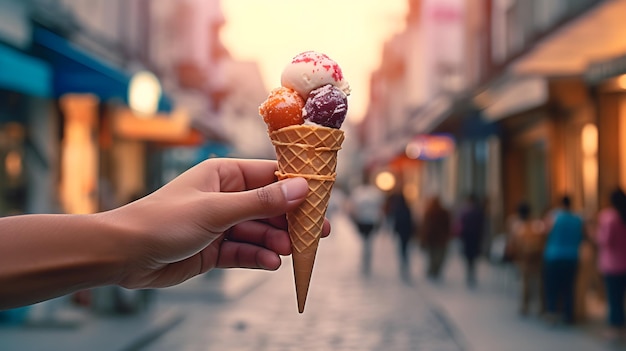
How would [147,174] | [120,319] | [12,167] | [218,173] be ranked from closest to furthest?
[218,173]
[120,319]
[12,167]
[147,174]

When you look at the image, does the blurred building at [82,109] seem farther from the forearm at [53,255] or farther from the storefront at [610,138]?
the forearm at [53,255]

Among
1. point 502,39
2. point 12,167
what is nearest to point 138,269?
point 12,167

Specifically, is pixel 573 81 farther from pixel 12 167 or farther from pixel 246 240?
pixel 246 240

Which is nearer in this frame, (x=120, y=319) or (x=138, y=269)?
(x=138, y=269)

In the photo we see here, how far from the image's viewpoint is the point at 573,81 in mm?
15430

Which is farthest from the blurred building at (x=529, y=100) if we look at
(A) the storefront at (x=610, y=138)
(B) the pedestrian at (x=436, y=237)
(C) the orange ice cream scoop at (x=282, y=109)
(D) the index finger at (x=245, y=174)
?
(C) the orange ice cream scoop at (x=282, y=109)

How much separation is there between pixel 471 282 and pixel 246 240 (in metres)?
15.7

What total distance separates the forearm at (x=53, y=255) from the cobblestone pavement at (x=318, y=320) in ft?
26.7

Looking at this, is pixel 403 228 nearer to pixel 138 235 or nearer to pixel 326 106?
pixel 326 106

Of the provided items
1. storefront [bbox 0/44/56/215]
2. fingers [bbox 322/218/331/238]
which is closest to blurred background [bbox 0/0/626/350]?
storefront [bbox 0/44/56/215]

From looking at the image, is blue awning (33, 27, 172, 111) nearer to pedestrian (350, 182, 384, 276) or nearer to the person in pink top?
the person in pink top

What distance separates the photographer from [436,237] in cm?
2016

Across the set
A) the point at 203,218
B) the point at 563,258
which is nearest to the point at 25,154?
the point at 563,258

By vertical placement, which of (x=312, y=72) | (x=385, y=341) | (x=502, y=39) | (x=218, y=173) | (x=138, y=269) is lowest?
(x=385, y=341)
